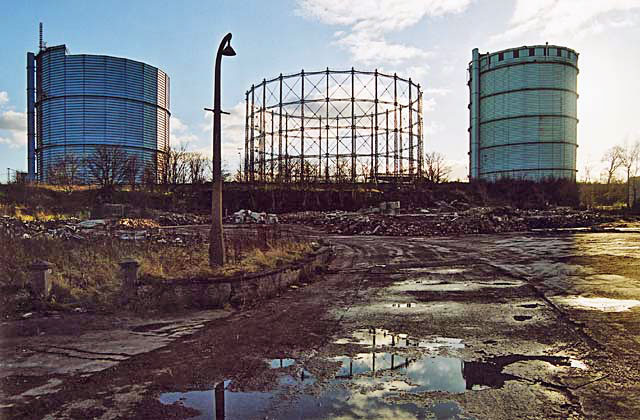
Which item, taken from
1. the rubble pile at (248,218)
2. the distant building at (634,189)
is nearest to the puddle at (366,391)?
the rubble pile at (248,218)

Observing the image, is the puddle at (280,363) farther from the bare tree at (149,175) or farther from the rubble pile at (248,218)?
the bare tree at (149,175)

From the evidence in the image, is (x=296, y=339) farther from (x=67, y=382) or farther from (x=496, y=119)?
(x=496, y=119)

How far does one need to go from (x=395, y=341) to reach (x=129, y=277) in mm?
3574

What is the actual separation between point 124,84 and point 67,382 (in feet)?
117

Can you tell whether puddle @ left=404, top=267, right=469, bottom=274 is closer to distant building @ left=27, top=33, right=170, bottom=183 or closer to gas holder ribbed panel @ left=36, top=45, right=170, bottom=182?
distant building @ left=27, top=33, right=170, bottom=183

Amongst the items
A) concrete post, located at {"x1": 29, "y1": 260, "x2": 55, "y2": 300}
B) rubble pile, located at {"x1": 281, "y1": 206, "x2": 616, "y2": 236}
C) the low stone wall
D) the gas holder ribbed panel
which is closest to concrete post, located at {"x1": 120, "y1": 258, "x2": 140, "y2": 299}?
the low stone wall

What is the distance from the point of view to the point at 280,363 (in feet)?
14.0

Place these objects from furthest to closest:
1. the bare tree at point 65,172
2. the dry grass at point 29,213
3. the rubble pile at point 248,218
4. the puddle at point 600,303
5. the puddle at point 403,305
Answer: the bare tree at point 65,172 < the rubble pile at point 248,218 < the dry grass at point 29,213 < the puddle at point 403,305 < the puddle at point 600,303

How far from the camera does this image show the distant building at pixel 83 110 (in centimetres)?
3441

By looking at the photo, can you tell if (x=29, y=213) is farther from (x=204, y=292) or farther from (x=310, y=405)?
(x=310, y=405)

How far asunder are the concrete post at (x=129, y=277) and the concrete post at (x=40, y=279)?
2.94ft

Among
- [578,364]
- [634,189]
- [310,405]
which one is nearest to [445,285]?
[578,364]

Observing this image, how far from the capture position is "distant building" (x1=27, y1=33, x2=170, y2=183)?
113 ft

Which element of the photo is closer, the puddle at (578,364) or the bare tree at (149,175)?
the puddle at (578,364)
